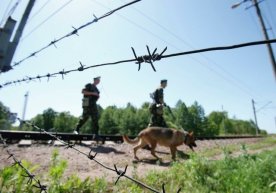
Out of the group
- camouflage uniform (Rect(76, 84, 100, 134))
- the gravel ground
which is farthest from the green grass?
camouflage uniform (Rect(76, 84, 100, 134))

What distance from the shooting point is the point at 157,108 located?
31.0 ft

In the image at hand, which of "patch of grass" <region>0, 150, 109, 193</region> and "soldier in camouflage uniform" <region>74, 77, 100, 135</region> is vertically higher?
"soldier in camouflage uniform" <region>74, 77, 100, 135</region>

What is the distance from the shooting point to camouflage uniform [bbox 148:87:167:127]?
931 centimetres

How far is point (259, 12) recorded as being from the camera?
2105cm

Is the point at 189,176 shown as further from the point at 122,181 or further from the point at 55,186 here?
the point at 55,186

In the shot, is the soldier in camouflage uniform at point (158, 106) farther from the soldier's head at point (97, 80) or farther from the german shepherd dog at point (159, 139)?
the soldier's head at point (97, 80)

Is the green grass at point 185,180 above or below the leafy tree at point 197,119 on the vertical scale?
below

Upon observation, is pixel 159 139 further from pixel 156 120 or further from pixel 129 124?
pixel 129 124

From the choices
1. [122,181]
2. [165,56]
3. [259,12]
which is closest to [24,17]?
[122,181]

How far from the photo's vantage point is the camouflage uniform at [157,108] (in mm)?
9315

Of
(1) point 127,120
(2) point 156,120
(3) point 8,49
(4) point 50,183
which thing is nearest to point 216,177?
(4) point 50,183

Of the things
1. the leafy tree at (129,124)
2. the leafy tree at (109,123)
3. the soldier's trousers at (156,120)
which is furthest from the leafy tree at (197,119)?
the soldier's trousers at (156,120)

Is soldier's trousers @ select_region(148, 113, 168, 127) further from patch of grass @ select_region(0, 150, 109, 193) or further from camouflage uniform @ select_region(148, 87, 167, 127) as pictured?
patch of grass @ select_region(0, 150, 109, 193)

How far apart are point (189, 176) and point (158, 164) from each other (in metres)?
2.19
